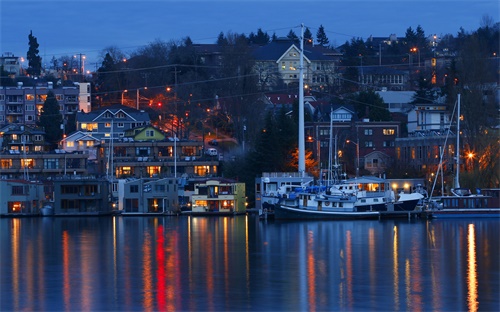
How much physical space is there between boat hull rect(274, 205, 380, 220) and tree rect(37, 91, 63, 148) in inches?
1232

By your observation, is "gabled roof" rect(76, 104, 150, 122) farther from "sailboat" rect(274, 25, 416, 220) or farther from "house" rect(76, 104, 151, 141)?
"sailboat" rect(274, 25, 416, 220)

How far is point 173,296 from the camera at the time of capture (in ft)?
81.6

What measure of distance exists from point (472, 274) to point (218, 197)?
101 feet

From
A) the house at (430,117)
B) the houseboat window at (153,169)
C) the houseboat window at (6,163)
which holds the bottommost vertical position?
the houseboat window at (153,169)

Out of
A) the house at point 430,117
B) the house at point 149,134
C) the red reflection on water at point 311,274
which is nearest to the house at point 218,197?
the house at point 149,134

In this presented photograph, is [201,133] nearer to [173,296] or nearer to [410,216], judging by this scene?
[410,216]

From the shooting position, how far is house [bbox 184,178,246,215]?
5812 centimetres

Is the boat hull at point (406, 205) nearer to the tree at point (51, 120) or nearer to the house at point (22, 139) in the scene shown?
the house at point (22, 139)

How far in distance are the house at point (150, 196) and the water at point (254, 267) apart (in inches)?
401

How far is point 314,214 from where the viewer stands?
51.8 m

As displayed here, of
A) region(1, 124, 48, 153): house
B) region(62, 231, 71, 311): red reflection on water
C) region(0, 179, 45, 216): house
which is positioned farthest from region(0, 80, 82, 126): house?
region(62, 231, 71, 311): red reflection on water

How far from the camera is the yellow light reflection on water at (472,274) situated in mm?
23828

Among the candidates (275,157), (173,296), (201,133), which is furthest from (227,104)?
(173,296)

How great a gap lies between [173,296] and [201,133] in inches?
2094
